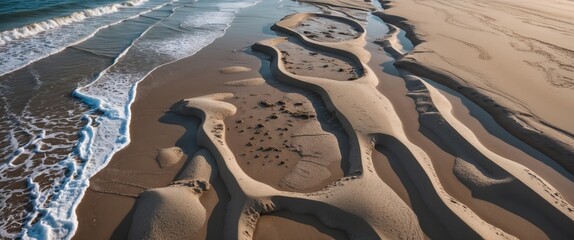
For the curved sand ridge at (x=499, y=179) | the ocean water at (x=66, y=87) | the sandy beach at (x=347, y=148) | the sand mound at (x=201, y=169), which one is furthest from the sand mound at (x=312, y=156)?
the ocean water at (x=66, y=87)

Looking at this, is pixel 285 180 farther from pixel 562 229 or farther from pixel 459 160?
pixel 562 229

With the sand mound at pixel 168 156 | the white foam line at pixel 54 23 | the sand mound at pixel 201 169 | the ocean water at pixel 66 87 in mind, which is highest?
the white foam line at pixel 54 23

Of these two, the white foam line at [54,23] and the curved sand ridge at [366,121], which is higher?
the white foam line at [54,23]

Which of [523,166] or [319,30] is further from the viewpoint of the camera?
[319,30]

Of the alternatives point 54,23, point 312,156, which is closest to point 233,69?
point 312,156

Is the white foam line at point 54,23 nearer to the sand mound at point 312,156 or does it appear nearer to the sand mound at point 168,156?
the sand mound at point 168,156

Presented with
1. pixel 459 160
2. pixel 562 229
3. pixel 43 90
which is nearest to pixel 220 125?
pixel 459 160

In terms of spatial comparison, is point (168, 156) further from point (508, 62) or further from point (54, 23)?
point (54, 23)
